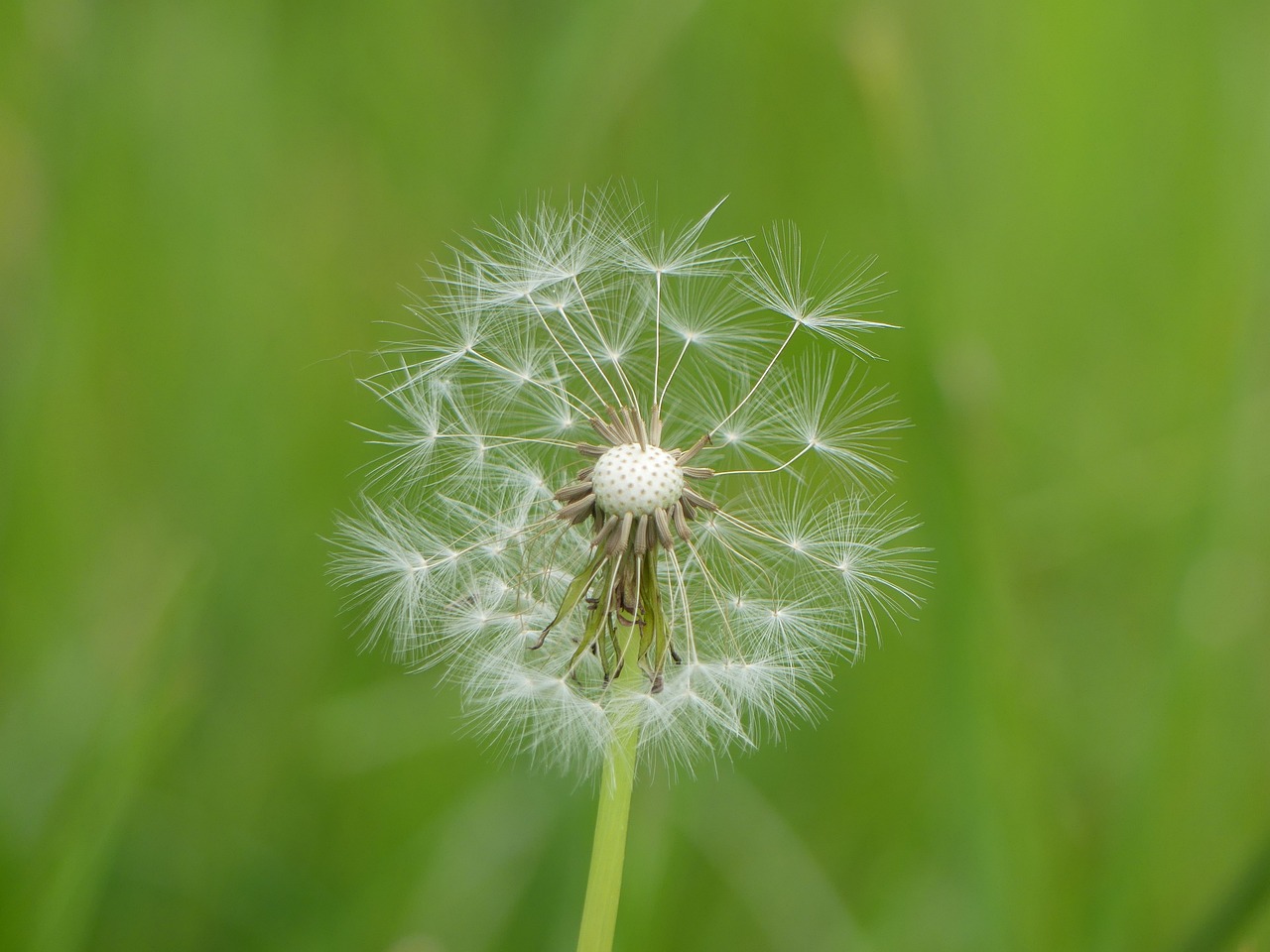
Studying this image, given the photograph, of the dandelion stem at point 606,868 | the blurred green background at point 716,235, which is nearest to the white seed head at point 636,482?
the dandelion stem at point 606,868

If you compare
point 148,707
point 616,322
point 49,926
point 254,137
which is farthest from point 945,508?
point 254,137

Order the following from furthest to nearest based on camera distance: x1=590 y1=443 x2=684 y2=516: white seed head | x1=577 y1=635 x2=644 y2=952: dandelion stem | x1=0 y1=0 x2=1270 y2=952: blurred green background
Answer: x1=0 y1=0 x2=1270 y2=952: blurred green background → x1=590 y1=443 x2=684 y2=516: white seed head → x1=577 y1=635 x2=644 y2=952: dandelion stem

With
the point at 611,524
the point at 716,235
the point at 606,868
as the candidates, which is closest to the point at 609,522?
the point at 611,524

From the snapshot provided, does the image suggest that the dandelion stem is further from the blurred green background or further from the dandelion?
the blurred green background

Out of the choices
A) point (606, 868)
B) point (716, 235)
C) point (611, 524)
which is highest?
point (716, 235)

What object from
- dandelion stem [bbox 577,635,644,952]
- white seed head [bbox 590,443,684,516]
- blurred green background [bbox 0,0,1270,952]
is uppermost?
blurred green background [bbox 0,0,1270,952]

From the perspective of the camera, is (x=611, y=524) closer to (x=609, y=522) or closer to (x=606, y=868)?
(x=609, y=522)

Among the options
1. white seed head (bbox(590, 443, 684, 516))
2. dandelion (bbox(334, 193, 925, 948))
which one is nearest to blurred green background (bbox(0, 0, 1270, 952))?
dandelion (bbox(334, 193, 925, 948))

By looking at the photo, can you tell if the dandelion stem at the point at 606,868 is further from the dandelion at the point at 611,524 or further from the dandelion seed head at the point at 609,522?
the dandelion seed head at the point at 609,522

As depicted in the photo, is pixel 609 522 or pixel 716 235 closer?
pixel 609 522
